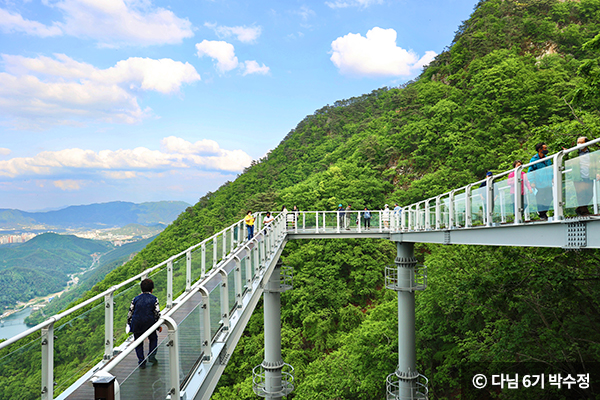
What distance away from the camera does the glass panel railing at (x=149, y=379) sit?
2.83 meters

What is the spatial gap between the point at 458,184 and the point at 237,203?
A: 3429 cm

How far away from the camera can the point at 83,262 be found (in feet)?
576

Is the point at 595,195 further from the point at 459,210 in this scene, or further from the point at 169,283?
the point at 169,283

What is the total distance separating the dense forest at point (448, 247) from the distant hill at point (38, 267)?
222ft

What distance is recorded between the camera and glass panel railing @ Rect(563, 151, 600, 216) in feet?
15.5

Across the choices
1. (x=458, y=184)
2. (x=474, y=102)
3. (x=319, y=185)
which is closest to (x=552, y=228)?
(x=458, y=184)

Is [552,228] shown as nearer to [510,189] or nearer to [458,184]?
[510,189]

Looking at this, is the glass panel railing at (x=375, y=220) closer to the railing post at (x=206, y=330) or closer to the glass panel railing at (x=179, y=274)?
the glass panel railing at (x=179, y=274)

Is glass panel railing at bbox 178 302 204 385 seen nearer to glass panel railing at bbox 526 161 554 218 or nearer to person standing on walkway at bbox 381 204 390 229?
glass panel railing at bbox 526 161 554 218

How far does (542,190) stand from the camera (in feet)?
19.3

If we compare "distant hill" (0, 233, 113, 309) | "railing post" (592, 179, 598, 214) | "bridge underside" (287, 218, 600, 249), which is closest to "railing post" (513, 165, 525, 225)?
"bridge underside" (287, 218, 600, 249)

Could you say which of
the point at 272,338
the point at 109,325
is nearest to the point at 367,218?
the point at 272,338

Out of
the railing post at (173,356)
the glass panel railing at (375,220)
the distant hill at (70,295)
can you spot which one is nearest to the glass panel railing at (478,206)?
the railing post at (173,356)

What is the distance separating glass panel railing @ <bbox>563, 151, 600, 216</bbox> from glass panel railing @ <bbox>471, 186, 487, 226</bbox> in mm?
3062
